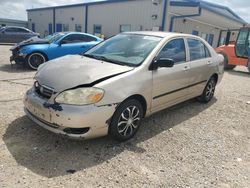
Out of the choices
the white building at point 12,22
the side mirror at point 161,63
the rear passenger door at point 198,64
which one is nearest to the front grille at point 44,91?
the side mirror at point 161,63

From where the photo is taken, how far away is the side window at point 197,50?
5046 mm

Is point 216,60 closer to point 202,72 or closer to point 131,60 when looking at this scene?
point 202,72

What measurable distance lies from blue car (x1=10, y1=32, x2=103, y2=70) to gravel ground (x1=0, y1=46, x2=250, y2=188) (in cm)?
417

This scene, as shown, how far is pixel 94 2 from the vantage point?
2339cm

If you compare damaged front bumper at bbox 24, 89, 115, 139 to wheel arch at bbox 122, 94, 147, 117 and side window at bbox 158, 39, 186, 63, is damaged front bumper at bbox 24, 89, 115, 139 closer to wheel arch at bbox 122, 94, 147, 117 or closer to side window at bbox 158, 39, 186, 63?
wheel arch at bbox 122, 94, 147, 117

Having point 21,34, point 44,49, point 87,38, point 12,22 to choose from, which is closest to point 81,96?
point 44,49

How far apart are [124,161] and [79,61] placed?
5.86ft

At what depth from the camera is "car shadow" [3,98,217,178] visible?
3021 mm

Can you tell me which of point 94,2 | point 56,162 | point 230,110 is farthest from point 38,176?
point 94,2

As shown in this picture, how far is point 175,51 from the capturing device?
4.59 m

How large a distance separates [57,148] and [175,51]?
2744 millimetres

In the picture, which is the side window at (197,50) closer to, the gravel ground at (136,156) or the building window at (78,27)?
the gravel ground at (136,156)

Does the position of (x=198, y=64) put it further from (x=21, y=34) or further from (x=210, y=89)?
(x=21, y=34)

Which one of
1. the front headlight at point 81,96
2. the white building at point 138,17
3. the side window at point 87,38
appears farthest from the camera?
the white building at point 138,17
